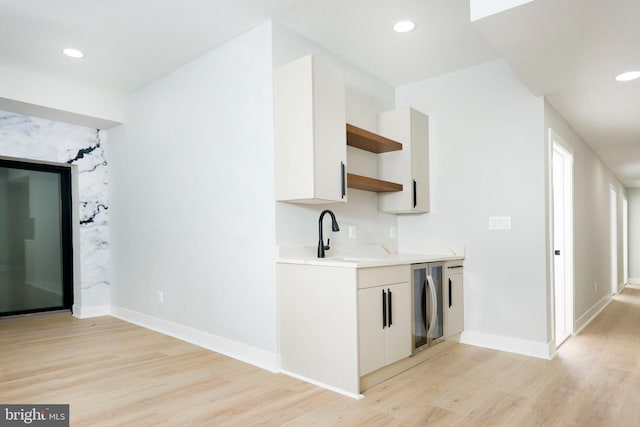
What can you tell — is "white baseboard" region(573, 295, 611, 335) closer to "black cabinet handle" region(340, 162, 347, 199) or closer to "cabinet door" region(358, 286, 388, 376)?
"cabinet door" region(358, 286, 388, 376)

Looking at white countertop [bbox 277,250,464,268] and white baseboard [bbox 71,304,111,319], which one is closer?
white countertop [bbox 277,250,464,268]

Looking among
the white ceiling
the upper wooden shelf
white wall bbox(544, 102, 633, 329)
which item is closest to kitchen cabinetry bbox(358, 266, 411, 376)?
the upper wooden shelf

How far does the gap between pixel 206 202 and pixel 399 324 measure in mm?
1940

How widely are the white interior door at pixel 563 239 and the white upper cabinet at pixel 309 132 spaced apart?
2.50 m

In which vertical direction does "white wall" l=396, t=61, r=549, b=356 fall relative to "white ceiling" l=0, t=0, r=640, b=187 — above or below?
below

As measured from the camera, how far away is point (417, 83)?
13.6 ft

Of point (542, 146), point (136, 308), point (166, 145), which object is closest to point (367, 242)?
point (542, 146)

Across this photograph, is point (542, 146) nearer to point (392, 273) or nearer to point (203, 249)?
point (392, 273)

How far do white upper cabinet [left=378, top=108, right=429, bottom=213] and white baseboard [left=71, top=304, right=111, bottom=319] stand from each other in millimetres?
3567

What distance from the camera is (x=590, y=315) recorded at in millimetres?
4887

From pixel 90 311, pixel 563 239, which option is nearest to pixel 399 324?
pixel 563 239

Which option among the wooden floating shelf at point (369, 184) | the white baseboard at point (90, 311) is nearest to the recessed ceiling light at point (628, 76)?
the wooden floating shelf at point (369, 184)

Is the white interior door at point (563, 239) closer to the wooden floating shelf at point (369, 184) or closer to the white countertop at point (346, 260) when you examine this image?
the white countertop at point (346, 260)

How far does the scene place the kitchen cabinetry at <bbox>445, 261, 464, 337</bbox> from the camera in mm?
3496
